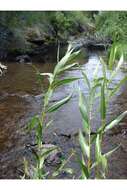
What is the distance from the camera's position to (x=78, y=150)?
2.76 meters

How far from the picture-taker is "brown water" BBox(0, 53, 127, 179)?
8.26 ft

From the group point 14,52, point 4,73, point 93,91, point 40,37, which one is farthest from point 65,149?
point 40,37

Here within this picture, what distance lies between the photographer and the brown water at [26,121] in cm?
252

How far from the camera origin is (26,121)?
3.51 meters

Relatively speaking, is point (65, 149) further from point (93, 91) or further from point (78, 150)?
point (93, 91)

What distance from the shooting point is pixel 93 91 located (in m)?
0.87
